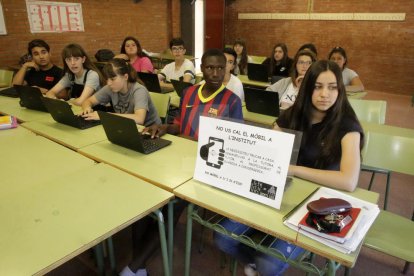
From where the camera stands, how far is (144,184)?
1.36 meters

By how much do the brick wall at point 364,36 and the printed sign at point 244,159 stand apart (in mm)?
6337

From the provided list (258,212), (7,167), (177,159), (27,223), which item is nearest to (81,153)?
(7,167)

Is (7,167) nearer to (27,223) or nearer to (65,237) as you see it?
(27,223)

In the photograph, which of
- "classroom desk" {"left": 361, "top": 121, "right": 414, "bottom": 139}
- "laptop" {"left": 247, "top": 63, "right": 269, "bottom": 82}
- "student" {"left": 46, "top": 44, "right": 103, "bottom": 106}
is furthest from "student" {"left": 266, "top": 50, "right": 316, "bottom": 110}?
"student" {"left": 46, "top": 44, "right": 103, "bottom": 106}

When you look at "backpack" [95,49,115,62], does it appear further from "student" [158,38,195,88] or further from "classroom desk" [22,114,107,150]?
"classroom desk" [22,114,107,150]

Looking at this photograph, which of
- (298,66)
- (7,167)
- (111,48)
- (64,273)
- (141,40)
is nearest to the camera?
(7,167)

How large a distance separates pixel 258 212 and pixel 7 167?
4.03 ft

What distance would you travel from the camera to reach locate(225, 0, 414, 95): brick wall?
606 cm

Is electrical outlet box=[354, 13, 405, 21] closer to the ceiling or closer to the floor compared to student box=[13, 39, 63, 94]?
closer to the ceiling

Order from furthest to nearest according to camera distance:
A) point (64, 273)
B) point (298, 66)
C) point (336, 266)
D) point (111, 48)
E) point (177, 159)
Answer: point (111, 48) < point (298, 66) < point (64, 273) < point (177, 159) < point (336, 266)

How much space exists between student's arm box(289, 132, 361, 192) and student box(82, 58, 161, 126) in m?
1.19

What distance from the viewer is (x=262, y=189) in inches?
47.6

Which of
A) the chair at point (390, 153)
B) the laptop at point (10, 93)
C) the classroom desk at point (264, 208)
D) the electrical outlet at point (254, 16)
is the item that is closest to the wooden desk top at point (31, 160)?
the classroom desk at point (264, 208)

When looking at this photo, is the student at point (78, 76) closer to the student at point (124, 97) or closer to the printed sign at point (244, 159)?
the student at point (124, 97)
